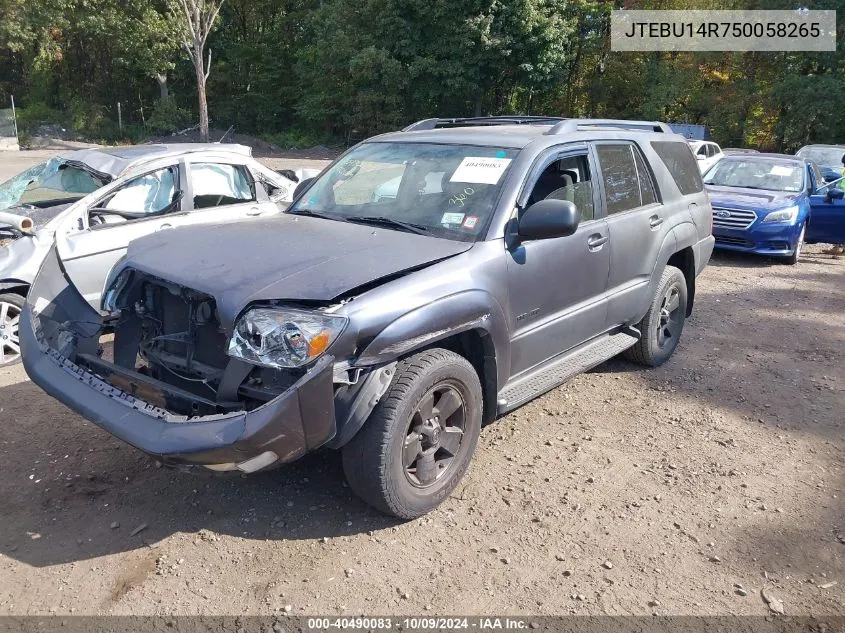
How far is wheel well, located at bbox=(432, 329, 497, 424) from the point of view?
11.7 ft

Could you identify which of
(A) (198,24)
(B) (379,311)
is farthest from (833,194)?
(A) (198,24)

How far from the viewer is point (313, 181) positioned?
15.4 ft

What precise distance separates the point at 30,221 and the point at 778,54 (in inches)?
1346

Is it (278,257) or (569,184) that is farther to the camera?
(569,184)

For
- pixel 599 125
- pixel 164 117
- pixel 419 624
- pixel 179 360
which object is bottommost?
pixel 419 624

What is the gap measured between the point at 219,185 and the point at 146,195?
0.75 m

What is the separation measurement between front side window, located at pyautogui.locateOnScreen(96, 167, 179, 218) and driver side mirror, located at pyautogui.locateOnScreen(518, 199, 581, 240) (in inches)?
150

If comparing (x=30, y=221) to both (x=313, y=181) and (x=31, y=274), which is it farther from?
(x=313, y=181)

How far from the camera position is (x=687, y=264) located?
18.9ft

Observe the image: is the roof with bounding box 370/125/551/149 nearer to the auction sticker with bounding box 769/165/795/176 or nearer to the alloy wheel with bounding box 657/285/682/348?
the alloy wheel with bounding box 657/285/682/348

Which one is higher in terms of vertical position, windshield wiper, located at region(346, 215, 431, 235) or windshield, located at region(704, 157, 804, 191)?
windshield, located at region(704, 157, 804, 191)

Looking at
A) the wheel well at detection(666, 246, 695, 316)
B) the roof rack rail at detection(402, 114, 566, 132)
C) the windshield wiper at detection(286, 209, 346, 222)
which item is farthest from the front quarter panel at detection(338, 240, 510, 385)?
the wheel well at detection(666, 246, 695, 316)

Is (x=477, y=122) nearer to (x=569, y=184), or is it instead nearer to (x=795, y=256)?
(x=569, y=184)

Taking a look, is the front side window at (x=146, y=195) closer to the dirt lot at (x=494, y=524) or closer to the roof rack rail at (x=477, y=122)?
the dirt lot at (x=494, y=524)
